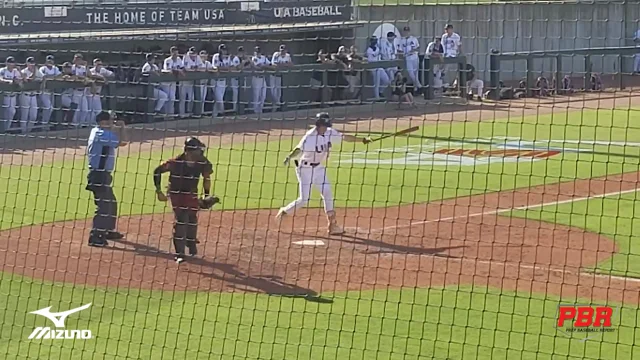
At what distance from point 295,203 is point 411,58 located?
13220 mm

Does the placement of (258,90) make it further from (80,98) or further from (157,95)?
(80,98)

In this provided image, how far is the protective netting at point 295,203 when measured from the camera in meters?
9.61

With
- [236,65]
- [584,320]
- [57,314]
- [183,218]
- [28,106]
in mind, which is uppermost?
[236,65]

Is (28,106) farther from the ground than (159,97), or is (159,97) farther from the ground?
(159,97)

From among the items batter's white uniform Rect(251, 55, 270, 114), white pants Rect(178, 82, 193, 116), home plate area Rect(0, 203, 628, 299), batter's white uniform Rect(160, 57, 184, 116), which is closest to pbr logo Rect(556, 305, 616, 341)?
home plate area Rect(0, 203, 628, 299)

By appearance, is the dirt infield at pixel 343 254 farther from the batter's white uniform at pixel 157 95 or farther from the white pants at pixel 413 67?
the white pants at pixel 413 67

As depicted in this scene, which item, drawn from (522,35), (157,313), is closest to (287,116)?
(522,35)

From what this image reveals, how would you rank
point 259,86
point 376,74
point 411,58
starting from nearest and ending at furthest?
point 259,86 → point 376,74 → point 411,58

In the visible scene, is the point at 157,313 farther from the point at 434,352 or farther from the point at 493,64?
the point at 493,64

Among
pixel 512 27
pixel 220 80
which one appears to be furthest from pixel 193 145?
pixel 512 27

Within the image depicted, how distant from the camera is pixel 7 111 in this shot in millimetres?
21516

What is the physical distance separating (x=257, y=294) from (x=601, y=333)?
3169 millimetres

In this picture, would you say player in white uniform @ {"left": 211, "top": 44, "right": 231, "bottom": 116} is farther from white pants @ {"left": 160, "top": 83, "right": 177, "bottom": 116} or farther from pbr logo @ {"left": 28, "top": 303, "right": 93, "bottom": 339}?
pbr logo @ {"left": 28, "top": 303, "right": 93, "bottom": 339}

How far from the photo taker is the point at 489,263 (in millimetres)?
11828
